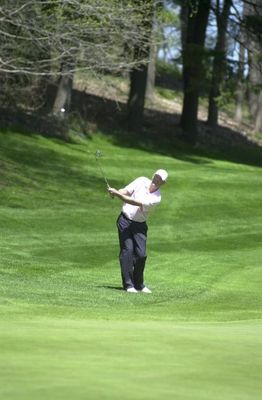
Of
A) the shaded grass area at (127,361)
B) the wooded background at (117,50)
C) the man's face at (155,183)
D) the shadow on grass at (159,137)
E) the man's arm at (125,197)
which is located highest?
the wooded background at (117,50)

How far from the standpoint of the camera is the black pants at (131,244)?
45.3 ft

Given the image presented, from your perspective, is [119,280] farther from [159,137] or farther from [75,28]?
[159,137]

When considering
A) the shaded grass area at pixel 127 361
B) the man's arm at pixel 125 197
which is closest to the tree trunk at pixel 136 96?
the man's arm at pixel 125 197

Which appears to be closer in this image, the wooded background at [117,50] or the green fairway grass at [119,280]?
the green fairway grass at [119,280]

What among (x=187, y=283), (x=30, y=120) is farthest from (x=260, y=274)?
(x=30, y=120)

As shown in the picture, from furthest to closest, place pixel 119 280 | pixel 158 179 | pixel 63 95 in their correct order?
pixel 63 95 → pixel 119 280 → pixel 158 179

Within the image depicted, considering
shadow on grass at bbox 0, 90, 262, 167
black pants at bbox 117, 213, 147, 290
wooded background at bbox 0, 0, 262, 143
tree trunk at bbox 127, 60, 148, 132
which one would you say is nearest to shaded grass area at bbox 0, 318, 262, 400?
black pants at bbox 117, 213, 147, 290

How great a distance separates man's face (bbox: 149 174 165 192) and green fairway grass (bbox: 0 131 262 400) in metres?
1.47

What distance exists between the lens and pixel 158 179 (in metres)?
13.3

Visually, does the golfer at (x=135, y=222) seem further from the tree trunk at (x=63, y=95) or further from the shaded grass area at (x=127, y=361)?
the tree trunk at (x=63, y=95)

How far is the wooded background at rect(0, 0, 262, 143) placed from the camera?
83.4 feet

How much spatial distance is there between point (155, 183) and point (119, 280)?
3.41 m

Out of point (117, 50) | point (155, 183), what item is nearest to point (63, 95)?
point (117, 50)

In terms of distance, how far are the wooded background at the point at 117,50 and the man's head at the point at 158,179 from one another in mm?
9739
